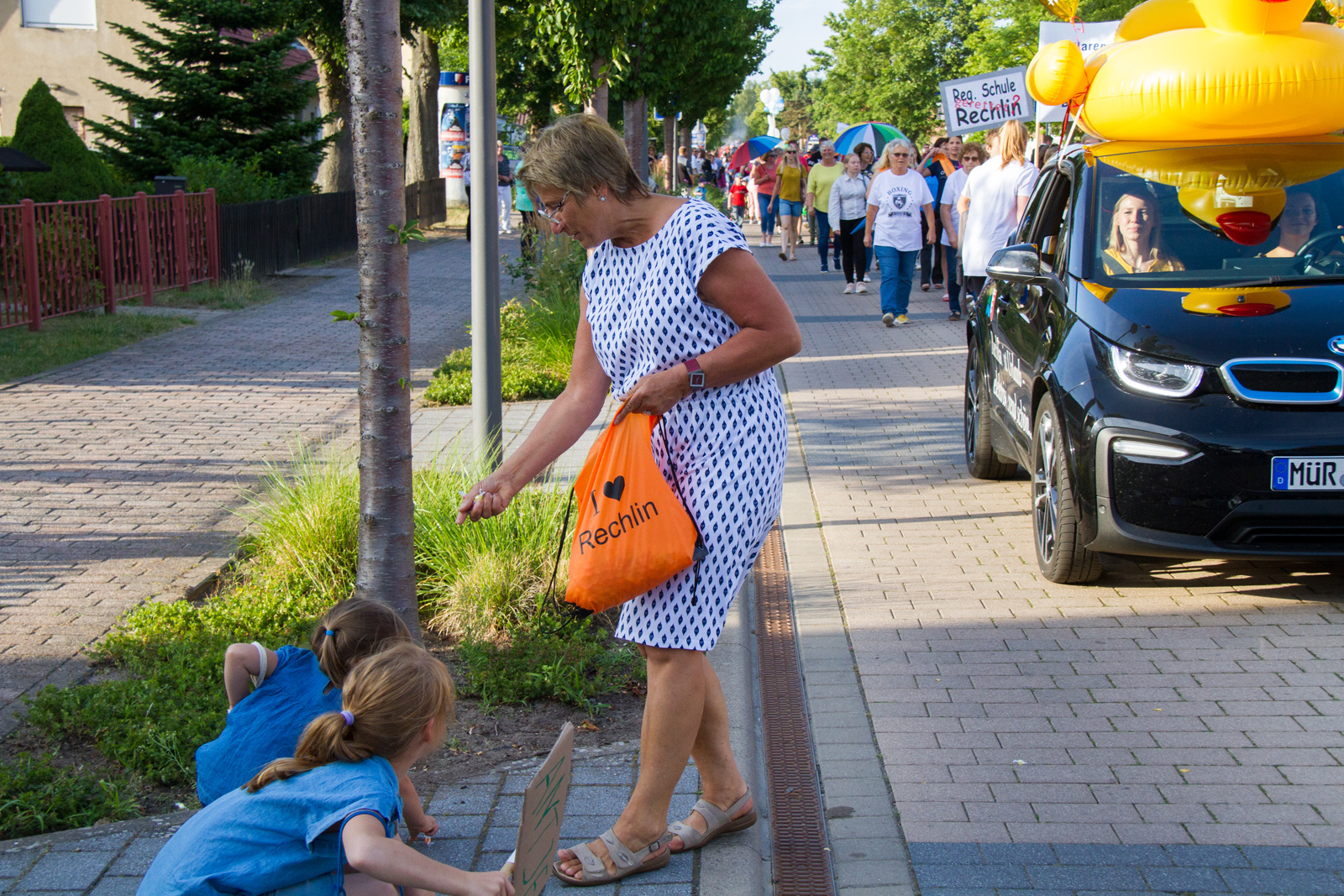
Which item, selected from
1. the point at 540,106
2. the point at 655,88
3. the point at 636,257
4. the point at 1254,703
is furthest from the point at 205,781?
the point at 540,106

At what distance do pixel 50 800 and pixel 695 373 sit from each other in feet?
6.93

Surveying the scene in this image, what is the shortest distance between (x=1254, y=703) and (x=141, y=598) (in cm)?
428

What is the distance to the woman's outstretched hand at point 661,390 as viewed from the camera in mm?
2910

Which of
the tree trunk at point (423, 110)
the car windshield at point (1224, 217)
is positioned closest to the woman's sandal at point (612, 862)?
the car windshield at point (1224, 217)

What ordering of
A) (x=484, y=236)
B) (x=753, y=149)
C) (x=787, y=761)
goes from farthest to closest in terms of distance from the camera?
1. (x=753, y=149)
2. (x=484, y=236)
3. (x=787, y=761)

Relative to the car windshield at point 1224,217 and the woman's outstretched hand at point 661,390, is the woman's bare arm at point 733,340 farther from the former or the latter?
the car windshield at point 1224,217

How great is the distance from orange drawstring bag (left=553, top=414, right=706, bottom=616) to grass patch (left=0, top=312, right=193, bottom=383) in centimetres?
922

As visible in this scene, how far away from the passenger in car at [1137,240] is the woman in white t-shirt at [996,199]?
4918 mm

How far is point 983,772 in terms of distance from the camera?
390 centimetres

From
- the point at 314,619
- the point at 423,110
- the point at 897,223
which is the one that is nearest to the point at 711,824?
the point at 314,619

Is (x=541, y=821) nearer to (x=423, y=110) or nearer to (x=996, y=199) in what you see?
(x=996, y=199)

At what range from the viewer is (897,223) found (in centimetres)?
1394

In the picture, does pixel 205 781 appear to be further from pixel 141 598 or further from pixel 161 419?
pixel 161 419

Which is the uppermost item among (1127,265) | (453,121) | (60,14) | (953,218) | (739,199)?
(60,14)
